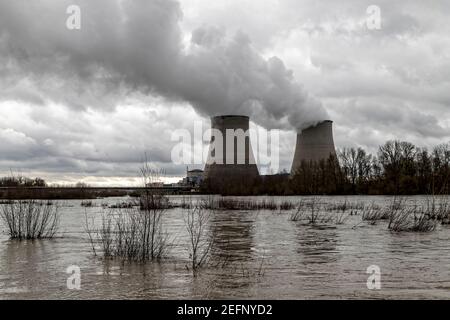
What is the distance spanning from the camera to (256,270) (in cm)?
641

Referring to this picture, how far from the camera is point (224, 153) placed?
3872 centimetres

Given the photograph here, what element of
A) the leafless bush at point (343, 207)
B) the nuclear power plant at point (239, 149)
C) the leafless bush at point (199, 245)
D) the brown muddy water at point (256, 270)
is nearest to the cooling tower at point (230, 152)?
the nuclear power plant at point (239, 149)

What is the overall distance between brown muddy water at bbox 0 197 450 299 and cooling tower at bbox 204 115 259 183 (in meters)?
24.8

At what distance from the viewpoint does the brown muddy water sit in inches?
199

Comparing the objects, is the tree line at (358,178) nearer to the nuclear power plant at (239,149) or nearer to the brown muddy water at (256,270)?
the nuclear power plant at (239,149)

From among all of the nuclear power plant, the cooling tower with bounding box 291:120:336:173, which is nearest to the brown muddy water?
the nuclear power plant

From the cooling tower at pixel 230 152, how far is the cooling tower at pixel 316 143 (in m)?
4.15

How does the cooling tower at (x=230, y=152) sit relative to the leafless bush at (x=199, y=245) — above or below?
above

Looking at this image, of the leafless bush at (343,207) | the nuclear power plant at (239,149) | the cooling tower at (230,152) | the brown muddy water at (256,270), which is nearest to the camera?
the brown muddy water at (256,270)

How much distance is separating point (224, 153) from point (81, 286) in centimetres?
3340

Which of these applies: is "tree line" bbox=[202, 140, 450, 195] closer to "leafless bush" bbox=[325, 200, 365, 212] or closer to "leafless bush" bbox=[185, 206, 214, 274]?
"leafless bush" bbox=[325, 200, 365, 212]

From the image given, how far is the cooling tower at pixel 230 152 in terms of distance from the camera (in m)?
35.0
